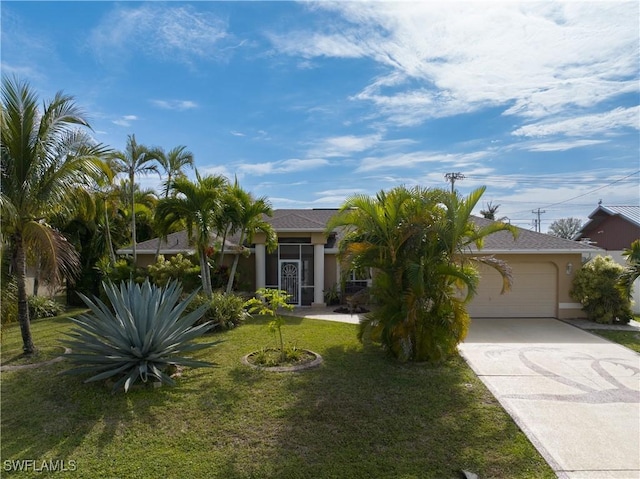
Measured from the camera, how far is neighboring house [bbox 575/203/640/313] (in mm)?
23747

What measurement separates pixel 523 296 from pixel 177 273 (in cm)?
1294

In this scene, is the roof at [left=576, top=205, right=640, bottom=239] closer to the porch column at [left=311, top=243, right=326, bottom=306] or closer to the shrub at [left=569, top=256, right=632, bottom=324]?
the shrub at [left=569, top=256, right=632, bottom=324]

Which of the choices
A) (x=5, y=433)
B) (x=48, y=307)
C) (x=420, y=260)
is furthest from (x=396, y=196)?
(x=48, y=307)

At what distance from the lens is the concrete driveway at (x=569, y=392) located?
512cm

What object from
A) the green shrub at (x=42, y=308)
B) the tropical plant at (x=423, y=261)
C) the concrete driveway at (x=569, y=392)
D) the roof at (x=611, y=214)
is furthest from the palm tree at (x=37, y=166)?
the roof at (x=611, y=214)

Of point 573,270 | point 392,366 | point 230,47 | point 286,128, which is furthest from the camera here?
point 286,128

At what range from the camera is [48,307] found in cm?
1650

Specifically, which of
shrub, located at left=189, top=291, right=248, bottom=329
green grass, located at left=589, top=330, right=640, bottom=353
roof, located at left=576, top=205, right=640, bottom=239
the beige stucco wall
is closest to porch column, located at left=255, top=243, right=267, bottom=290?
shrub, located at left=189, top=291, right=248, bottom=329

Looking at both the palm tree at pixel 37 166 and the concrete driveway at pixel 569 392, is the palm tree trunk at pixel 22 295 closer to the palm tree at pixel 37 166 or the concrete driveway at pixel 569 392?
the palm tree at pixel 37 166

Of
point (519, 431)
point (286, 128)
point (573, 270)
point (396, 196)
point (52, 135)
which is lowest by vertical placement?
point (519, 431)

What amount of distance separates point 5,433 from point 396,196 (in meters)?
7.73

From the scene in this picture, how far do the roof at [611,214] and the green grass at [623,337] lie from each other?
44.7 ft

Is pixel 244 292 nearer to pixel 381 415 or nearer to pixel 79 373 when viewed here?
pixel 79 373

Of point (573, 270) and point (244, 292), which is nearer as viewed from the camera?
point (573, 270)
